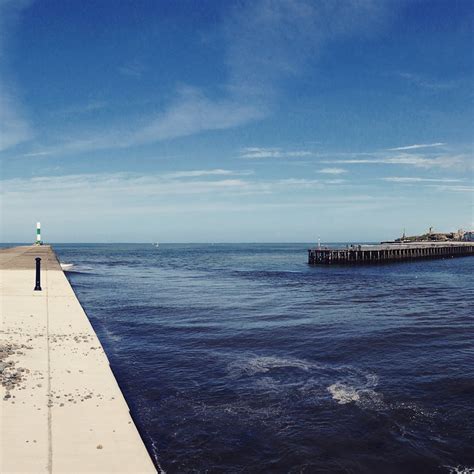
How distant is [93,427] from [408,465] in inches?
231

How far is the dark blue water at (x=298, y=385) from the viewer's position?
8883 millimetres

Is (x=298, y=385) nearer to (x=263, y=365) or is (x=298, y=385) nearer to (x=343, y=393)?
(x=343, y=393)

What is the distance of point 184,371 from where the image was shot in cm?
1398

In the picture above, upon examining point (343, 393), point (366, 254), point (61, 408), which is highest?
point (366, 254)

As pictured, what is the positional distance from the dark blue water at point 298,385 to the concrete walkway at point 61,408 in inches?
41.7

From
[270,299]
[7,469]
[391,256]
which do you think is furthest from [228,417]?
[391,256]

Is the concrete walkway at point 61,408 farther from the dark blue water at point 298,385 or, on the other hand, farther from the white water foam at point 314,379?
the white water foam at point 314,379

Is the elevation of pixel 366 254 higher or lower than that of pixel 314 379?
higher

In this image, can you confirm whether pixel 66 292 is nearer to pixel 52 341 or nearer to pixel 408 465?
pixel 52 341

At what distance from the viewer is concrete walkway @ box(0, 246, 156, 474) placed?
23.7ft

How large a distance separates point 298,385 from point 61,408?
6382 mm

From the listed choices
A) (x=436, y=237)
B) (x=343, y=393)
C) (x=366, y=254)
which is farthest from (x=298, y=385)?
(x=436, y=237)

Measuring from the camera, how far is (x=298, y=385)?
12703 mm

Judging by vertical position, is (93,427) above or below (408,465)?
above
